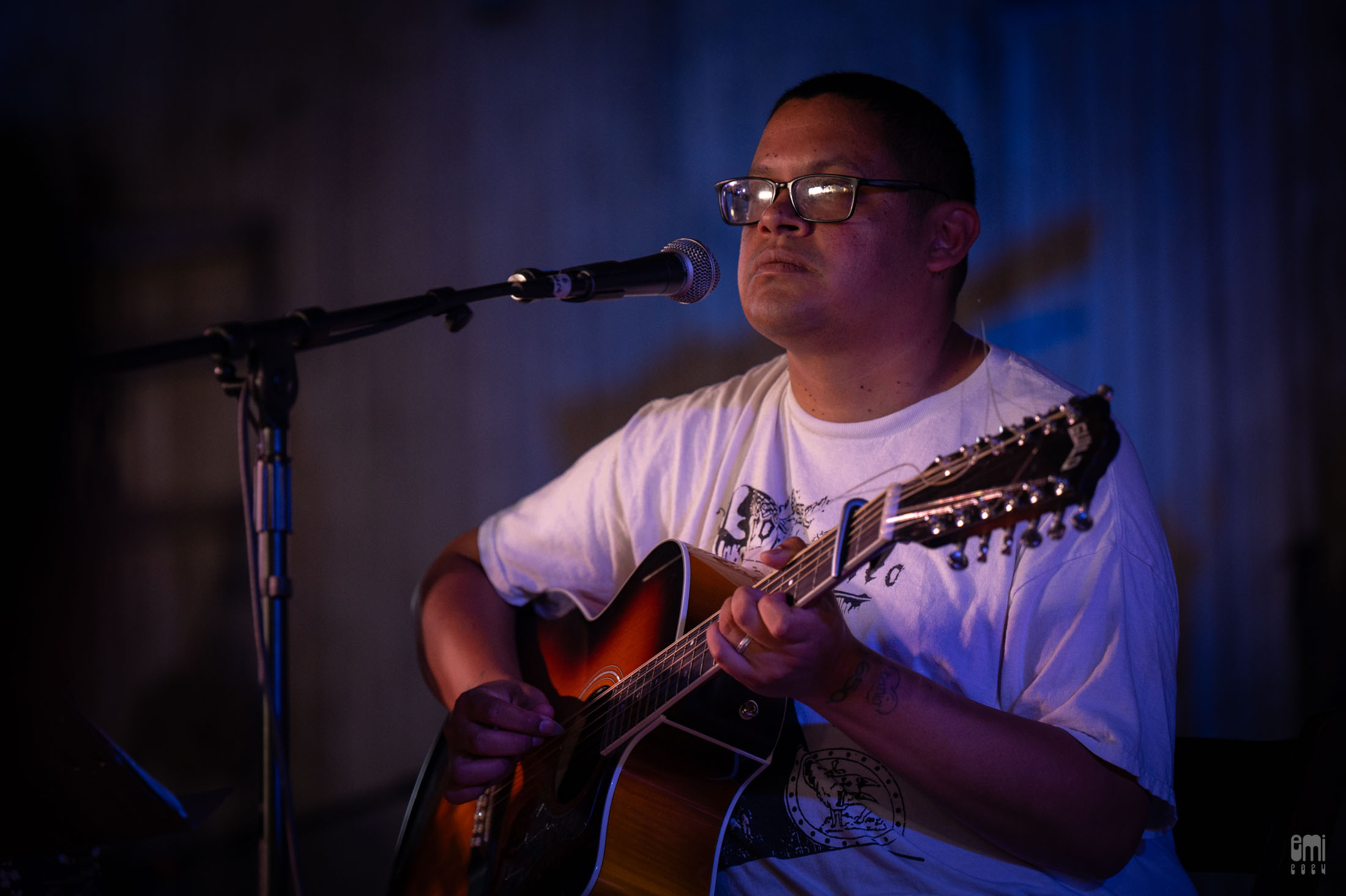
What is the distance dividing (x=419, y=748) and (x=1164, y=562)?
2.70 metres

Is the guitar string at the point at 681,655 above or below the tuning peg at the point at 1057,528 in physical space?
below

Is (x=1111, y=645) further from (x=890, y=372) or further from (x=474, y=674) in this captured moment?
(x=474, y=674)

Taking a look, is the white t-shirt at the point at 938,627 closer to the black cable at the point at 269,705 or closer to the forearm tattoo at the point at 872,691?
the forearm tattoo at the point at 872,691

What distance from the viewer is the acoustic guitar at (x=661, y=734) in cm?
122

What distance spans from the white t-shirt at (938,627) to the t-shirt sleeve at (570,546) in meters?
0.14

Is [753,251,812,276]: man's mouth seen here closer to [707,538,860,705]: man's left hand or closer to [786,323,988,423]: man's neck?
[786,323,988,423]: man's neck

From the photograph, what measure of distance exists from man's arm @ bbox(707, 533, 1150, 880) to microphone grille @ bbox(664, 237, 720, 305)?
Answer: 1.75 ft

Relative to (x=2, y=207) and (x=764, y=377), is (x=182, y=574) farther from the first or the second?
(x=764, y=377)

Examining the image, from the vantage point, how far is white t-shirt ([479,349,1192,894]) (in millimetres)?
1455

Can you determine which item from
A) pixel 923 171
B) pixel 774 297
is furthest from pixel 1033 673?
pixel 923 171

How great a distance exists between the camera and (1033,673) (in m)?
1.54

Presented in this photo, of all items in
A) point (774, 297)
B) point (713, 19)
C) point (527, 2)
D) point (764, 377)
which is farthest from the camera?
point (527, 2)

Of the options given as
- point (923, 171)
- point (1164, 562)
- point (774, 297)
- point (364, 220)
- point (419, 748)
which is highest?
point (364, 220)

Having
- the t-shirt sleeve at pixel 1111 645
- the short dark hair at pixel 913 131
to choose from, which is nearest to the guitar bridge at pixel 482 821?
the t-shirt sleeve at pixel 1111 645
